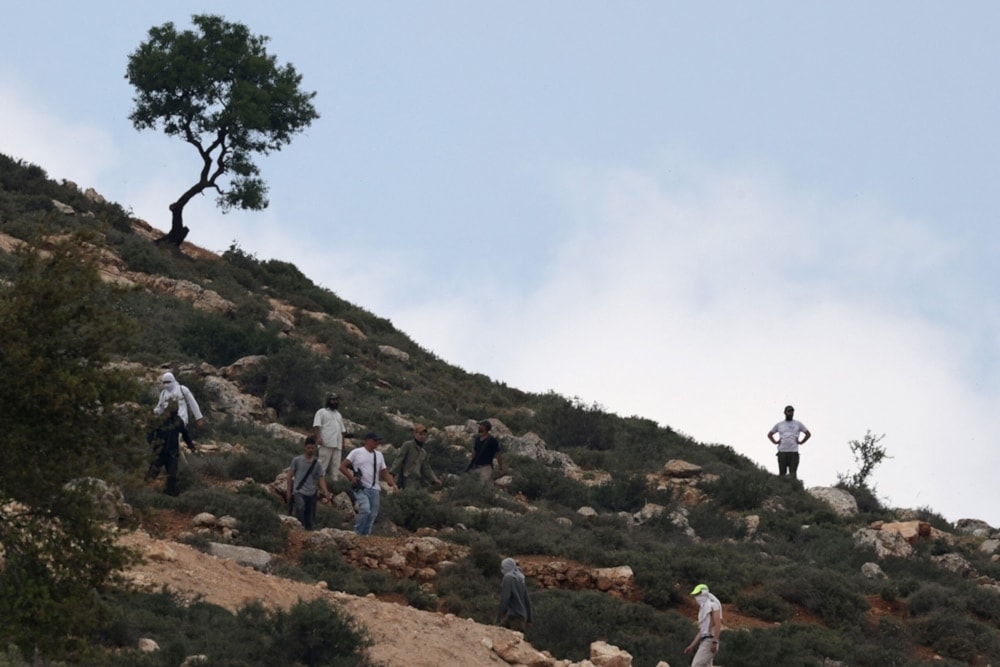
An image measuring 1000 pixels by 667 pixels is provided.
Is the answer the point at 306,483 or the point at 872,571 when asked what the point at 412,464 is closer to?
the point at 306,483

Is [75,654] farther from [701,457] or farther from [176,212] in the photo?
[176,212]

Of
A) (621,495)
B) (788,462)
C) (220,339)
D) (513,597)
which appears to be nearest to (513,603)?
(513,597)

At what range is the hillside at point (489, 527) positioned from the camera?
667 inches

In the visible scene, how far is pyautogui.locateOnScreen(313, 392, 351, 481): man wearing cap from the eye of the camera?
823 inches

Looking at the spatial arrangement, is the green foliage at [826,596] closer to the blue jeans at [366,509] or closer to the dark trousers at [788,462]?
the blue jeans at [366,509]

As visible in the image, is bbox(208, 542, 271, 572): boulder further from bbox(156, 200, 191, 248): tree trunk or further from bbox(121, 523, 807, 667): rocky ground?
bbox(156, 200, 191, 248): tree trunk

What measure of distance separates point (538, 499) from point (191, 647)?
49.8ft

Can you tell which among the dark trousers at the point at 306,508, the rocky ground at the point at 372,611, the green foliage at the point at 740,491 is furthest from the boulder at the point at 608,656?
the green foliage at the point at 740,491

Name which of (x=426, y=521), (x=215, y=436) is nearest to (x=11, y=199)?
(x=215, y=436)

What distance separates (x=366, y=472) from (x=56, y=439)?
26.3ft

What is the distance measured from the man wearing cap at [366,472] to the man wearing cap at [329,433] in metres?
0.95

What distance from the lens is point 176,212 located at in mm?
46312

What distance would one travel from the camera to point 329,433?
21047mm

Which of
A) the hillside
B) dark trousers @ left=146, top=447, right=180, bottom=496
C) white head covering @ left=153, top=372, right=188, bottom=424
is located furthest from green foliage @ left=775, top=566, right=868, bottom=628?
white head covering @ left=153, top=372, right=188, bottom=424
